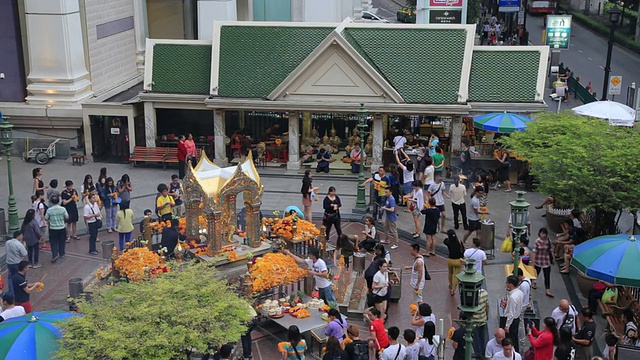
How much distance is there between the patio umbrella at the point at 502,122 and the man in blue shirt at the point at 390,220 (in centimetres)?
572

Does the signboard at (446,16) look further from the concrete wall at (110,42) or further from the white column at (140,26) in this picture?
the concrete wall at (110,42)

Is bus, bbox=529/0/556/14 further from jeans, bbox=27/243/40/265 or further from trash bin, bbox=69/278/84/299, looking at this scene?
trash bin, bbox=69/278/84/299

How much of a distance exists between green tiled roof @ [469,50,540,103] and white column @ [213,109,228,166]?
334 inches

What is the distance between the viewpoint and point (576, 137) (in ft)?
68.2

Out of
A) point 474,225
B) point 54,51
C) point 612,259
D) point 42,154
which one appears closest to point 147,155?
point 42,154

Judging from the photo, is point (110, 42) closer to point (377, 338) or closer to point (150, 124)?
point (150, 124)

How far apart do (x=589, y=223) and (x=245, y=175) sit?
8.92 meters

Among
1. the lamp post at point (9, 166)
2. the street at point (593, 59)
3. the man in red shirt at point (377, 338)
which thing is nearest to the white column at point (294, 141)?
the lamp post at point (9, 166)

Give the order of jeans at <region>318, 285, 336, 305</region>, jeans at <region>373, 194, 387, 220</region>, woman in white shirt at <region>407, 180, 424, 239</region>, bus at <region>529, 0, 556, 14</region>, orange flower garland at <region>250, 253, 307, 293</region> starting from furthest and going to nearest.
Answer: bus at <region>529, 0, 556, 14</region>, jeans at <region>373, 194, 387, 220</region>, woman in white shirt at <region>407, 180, 424, 239</region>, jeans at <region>318, 285, 336, 305</region>, orange flower garland at <region>250, 253, 307, 293</region>

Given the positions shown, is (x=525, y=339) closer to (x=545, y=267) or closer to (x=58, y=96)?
(x=545, y=267)

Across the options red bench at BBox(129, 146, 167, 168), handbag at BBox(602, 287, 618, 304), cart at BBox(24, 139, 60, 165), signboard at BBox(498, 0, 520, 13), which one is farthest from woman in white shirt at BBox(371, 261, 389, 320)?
signboard at BBox(498, 0, 520, 13)

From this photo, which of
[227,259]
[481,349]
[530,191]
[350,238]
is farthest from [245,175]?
[530,191]

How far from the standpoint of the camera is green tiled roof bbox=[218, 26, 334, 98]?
28.8 m

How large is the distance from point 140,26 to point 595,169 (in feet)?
83.6
